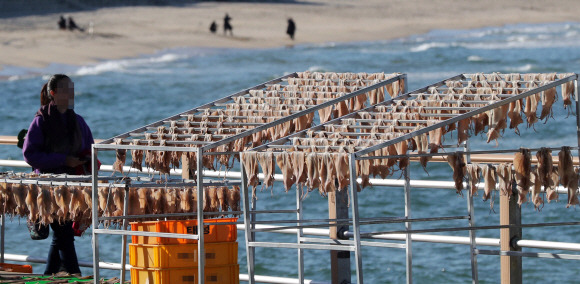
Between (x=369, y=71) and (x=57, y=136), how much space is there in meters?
47.0

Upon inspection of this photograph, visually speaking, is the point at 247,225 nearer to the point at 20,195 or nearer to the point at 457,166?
the point at 457,166

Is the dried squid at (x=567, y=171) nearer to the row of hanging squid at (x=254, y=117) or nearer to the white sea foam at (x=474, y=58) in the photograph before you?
the row of hanging squid at (x=254, y=117)

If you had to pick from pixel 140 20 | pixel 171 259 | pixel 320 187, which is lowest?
pixel 171 259

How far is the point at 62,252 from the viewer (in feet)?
22.6

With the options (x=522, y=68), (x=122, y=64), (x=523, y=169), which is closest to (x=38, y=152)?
(x=523, y=169)

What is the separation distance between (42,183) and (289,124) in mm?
1402

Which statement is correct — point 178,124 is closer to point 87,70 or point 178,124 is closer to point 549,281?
point 549,281

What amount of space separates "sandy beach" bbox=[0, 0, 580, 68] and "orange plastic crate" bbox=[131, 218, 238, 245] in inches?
1766

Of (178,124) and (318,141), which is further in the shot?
(178,124)

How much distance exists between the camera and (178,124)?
6.08 m

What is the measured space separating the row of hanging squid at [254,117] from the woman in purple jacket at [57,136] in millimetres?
694

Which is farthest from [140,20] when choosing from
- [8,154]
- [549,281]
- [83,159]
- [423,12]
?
[83,159]

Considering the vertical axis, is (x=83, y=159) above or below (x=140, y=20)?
below

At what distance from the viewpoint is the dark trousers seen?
22.2 feet
